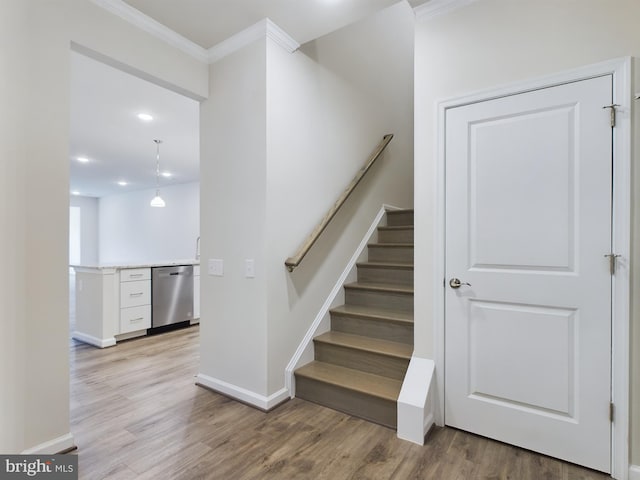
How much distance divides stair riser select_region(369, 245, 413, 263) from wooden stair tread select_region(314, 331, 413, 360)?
3.12 feet

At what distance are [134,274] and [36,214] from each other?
8.38 ft

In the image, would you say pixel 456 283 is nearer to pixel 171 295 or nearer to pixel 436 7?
pixel 436 7

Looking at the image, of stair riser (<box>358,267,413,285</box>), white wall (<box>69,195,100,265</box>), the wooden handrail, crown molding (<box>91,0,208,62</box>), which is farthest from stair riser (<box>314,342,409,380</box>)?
white wall (<box>69,195,100,265</box>)

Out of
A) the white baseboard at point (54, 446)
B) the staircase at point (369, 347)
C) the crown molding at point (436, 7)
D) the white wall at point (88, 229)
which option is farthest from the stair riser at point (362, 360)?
the white wall at point (88, 229)

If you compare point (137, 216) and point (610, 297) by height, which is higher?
point (137, 216)

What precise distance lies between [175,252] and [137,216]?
6.76 feet

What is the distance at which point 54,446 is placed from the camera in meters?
1.78

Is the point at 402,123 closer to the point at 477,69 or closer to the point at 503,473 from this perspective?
the point at 477,69

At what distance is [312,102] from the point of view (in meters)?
2.77

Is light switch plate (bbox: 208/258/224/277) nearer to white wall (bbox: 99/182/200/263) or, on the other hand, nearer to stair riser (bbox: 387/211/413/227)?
stair riser (bbox: 387/211/413/227)

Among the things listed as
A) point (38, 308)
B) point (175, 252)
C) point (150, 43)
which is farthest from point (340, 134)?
point (175, 252)

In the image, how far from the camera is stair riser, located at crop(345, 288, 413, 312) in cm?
278

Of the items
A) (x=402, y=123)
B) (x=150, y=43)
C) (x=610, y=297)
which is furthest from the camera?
(x=402, y=123)

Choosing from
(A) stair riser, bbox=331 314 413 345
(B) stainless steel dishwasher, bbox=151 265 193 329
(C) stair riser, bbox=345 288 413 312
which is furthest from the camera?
(B) stainless steel dishwasher, bbox=151 265 193 329
